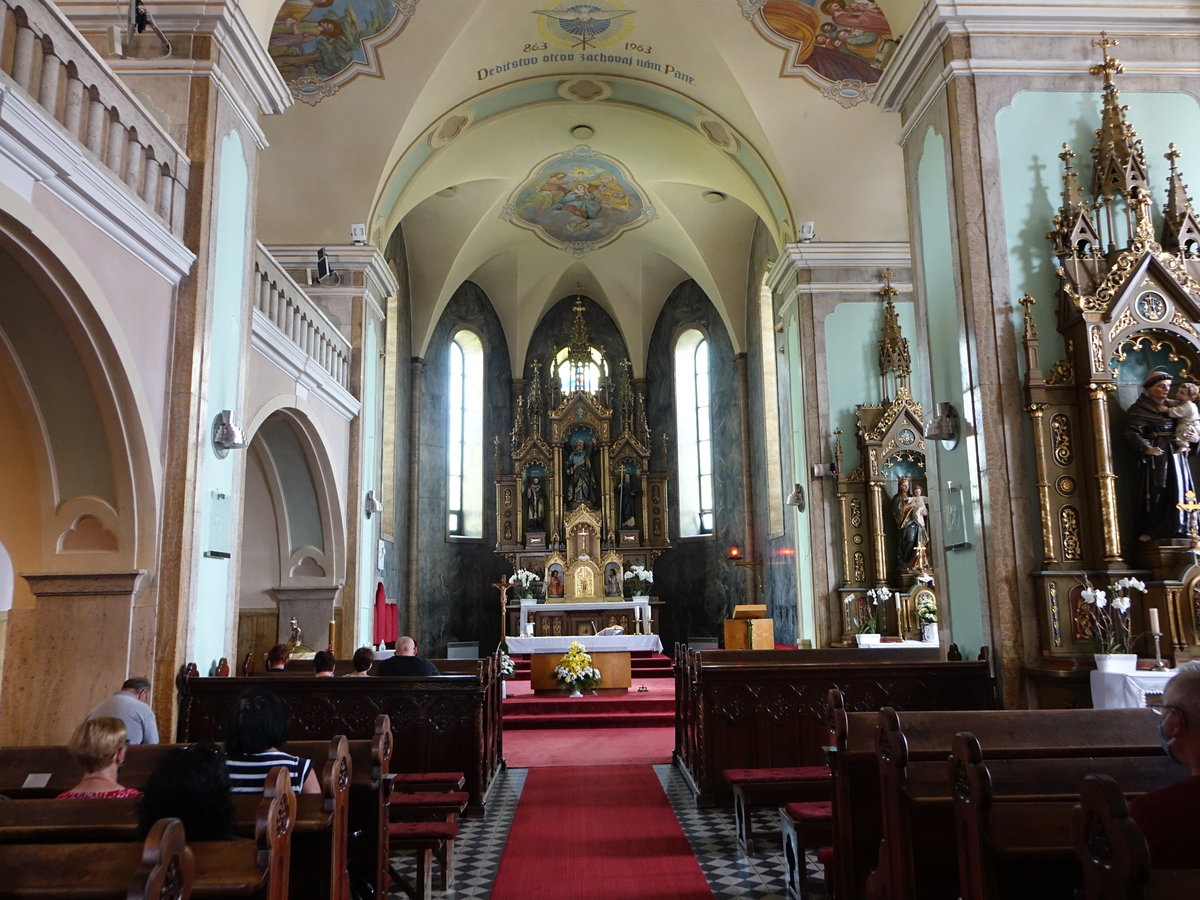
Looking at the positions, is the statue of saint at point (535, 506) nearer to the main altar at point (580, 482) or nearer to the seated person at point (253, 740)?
the main altar at point (580, 482)

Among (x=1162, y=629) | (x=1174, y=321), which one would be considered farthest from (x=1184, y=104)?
(x=1162, y=629)

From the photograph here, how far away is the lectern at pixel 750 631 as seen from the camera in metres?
12.4

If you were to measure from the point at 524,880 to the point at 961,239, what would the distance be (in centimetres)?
526

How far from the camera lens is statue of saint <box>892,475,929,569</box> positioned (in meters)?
11.8

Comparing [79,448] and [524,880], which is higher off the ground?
[79,448]

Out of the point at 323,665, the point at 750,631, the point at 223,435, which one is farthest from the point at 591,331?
the point at 323,665

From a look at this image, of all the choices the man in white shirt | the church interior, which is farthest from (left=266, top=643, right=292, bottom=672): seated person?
the man in white shirt

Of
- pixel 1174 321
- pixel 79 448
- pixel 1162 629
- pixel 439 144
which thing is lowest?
pixel 1162 629

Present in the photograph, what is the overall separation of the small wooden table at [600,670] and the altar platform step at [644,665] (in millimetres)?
2507

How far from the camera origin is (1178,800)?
235 centimetres

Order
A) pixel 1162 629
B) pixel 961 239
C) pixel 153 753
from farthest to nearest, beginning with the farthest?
1. pixel 961 239
2. pixel 1162 629
3. pixel 153 753

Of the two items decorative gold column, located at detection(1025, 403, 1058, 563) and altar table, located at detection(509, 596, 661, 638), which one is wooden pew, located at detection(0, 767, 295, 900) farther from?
altar table, located at detection(509, 596, 661, 638)

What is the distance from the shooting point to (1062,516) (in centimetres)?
666

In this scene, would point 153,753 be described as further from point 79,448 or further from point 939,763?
point 939,763
